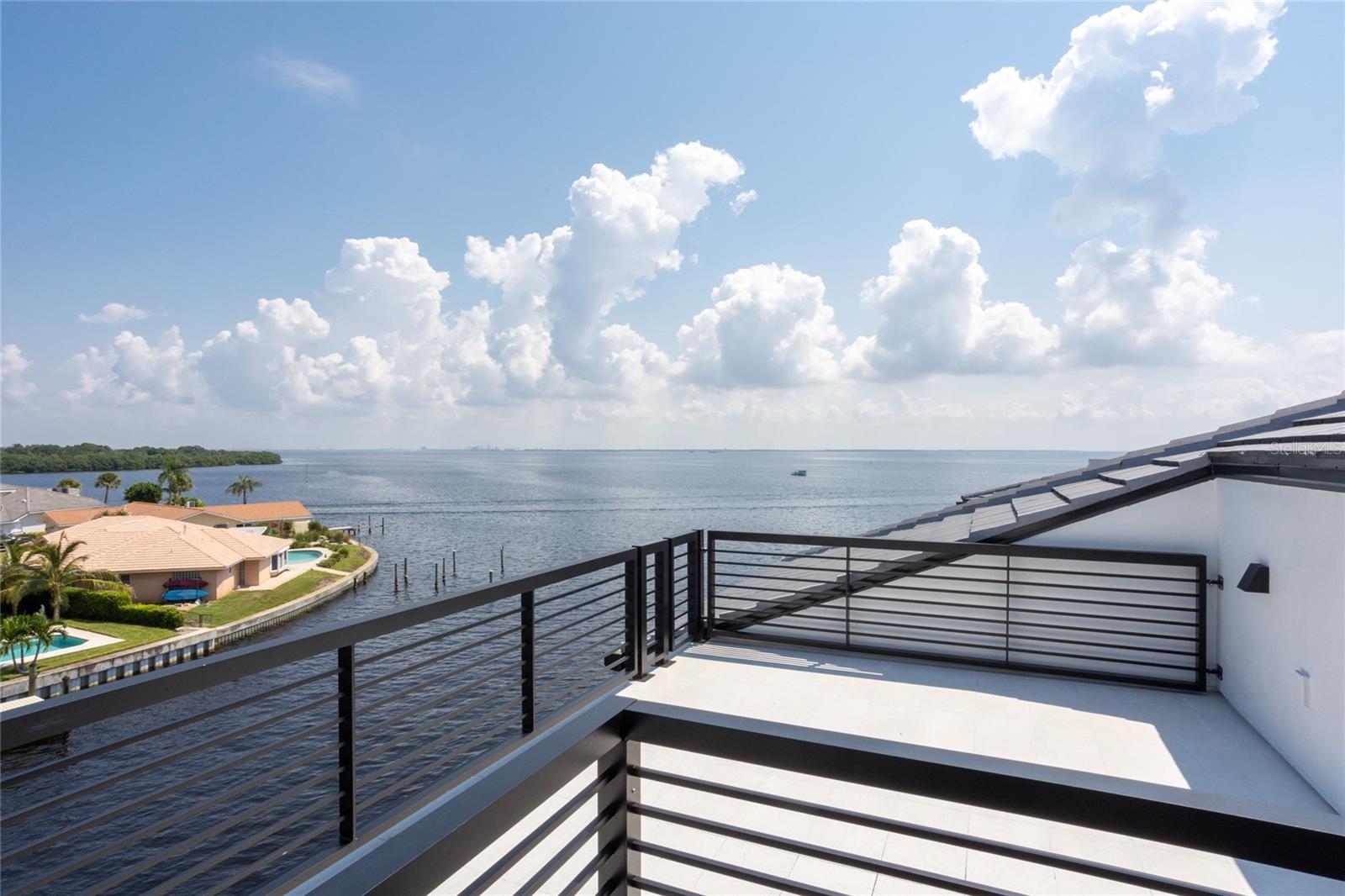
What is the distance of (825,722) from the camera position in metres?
3.74

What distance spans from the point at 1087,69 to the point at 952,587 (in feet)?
26.2

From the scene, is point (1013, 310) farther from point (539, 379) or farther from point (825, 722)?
point (539, 379)

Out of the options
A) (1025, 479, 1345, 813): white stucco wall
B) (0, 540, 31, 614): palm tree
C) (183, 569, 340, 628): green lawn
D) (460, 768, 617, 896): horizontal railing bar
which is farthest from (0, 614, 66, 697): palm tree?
(1025, 479, 1345, 813): white stucco wall

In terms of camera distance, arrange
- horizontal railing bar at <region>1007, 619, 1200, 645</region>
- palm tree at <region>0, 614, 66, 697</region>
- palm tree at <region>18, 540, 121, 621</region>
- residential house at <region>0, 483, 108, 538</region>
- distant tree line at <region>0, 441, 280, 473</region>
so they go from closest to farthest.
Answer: horizontal railing bar at <region>1007, 619, 1200, 645</region> < palm tree at <region>0, 614, 66, 697</region> < palm tree at <region>18, 540, 121, 621</region> < residential house at <region>0, 483, 108, 538</region> < distant tree line at <region>0, 441, 280, 473</region>

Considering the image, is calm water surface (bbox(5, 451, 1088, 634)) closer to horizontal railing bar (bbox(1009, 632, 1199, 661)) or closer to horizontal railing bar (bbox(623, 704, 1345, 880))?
horizontal railing bar (bbox(1009, 632, 1199, 661))

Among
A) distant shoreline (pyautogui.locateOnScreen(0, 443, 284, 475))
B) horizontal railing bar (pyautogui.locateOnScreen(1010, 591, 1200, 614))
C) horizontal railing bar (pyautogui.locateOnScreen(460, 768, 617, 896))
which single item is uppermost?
horizontal railing bar (pyautogui.locateOnScreen(460, 768, 617, 896))

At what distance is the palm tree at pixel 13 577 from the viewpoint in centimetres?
2666

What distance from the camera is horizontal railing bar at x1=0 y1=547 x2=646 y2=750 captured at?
55.2 inches

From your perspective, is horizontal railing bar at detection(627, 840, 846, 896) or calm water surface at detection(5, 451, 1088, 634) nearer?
horizontal railing bar at detection(627, 840, 846, 896)

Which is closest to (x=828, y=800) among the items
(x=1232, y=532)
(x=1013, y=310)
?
(x=1232, y=532)

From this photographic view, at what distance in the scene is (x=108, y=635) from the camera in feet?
88.2

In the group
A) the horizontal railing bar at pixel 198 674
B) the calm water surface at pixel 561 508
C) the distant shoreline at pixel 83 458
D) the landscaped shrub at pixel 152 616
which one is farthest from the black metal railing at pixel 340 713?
the distant shoreline at pixel 83 458

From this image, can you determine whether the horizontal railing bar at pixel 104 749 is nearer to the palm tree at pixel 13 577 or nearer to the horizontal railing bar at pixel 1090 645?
the horizontal railing bar at pixel 1090 645

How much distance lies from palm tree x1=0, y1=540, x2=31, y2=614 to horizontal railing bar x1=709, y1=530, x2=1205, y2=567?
115 ft
